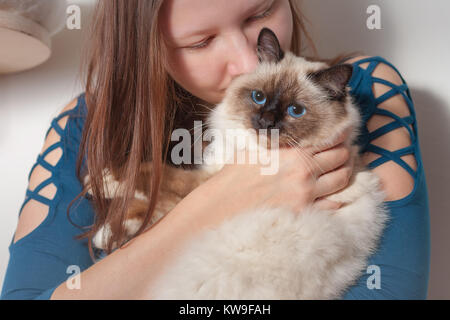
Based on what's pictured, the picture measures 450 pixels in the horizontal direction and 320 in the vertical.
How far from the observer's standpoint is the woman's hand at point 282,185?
1.06m

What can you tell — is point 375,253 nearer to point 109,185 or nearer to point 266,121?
point 266,121

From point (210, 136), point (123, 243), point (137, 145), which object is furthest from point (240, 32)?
point (123, 243)

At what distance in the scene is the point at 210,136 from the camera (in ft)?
4.30

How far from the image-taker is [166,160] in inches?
48.8

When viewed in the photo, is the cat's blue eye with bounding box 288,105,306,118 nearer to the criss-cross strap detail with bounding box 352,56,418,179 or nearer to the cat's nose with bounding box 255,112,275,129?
the cat's nose with bounding box 255,112,275,129

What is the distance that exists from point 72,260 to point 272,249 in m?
0.77

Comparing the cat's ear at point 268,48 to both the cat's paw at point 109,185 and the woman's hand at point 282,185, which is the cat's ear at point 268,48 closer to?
the woman's hand at point 282,185

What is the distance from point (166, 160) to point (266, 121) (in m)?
0.38

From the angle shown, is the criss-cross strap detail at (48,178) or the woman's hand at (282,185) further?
the criss-cross strap detail at (48,178)

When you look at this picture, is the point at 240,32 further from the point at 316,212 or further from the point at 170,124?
the point at 316,212

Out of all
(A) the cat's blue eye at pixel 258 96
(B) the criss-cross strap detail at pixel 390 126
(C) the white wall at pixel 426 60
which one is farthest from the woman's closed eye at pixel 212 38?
(C) the white wall at pixel 426 60

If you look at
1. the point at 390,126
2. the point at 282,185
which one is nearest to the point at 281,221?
the point at 282,185

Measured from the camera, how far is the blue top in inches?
42.5

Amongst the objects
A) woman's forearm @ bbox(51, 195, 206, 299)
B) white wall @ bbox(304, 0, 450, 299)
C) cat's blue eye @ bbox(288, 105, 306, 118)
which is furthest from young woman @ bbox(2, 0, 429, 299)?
white wall @ bbox(304, 0, 450, 299)
